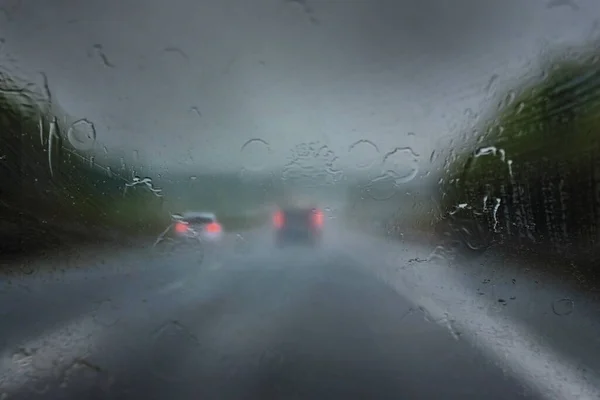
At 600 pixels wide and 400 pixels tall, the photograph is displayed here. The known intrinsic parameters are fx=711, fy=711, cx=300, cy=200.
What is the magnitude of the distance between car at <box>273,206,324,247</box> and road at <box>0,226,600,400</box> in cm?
24

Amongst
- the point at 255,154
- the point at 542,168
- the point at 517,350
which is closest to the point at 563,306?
the point at 517,350

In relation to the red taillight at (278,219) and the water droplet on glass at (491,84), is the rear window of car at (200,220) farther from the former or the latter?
the water droplet on glass at (491,84)

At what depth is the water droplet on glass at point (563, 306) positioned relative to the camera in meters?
7.36

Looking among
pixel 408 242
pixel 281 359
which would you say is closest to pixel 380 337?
pixel 281 359

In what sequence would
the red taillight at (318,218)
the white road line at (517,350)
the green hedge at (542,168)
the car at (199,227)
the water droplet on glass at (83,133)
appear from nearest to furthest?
the white road line at (517,350) → the green hedge at (542,168) → the water droplet on glass at (83,133) → the car at (199,227) → the red taillight at (318,218)

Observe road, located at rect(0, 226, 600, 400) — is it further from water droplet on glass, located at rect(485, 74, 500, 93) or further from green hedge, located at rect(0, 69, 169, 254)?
water droplet on glass, located at rect(485, 74, 500, 93)

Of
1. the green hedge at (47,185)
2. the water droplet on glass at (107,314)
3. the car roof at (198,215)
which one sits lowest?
the water droplet on glass at (107,314)

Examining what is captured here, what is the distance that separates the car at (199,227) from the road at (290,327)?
223 mm

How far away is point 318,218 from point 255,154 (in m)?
1.32

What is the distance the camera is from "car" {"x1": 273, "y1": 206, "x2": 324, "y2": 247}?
31.2 feet

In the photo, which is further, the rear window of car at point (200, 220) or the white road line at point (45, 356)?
the rear window of car at point (200, 220)

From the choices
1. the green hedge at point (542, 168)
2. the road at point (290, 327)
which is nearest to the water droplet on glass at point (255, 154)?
the road at point (290, 327)

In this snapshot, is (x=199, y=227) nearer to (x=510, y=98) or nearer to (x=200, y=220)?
(x=200, y=220)

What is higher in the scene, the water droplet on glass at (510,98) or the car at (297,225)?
the water droplet on glass at (510,98)
